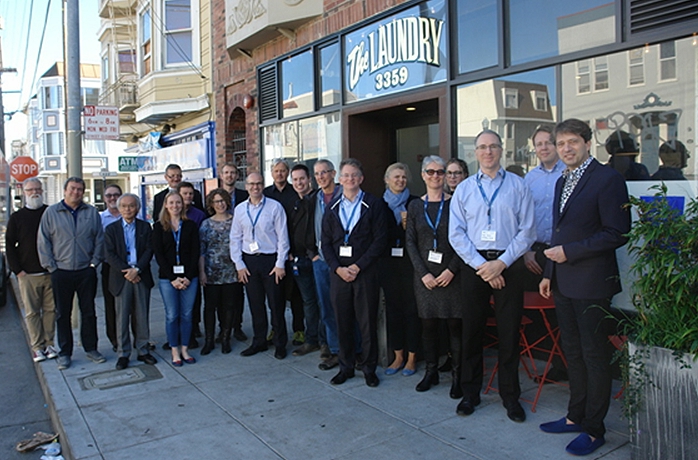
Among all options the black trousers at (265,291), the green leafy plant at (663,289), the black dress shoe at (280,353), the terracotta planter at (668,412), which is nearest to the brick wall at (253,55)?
the black trousers at (265,291)

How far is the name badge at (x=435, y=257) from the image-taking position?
4539 mm

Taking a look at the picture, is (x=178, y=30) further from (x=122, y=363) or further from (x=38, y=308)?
(x=122, y=363)

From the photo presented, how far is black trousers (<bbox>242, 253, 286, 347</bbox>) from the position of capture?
598 centimetres

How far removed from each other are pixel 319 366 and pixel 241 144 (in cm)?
675

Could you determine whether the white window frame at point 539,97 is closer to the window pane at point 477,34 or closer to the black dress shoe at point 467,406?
the window pane at point 477,34

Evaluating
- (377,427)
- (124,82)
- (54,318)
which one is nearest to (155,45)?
(124,82)

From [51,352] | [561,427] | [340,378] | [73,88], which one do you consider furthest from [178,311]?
[73,88]

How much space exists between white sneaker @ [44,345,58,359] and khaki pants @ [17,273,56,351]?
5cm

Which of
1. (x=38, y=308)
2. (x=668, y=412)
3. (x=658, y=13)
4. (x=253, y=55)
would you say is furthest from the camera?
(x=253, y=55)

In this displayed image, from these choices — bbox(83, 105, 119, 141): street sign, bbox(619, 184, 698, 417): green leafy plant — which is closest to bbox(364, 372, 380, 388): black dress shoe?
bbox(619, 184, 698, 417): green leafy plant

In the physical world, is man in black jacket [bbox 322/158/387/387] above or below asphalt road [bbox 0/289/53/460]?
above

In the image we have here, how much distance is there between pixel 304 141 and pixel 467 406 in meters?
5.72

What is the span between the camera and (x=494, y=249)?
4.13 meters

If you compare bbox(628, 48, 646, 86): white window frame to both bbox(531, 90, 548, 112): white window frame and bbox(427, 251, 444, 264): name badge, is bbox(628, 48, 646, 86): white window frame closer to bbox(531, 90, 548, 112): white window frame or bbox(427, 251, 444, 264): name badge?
bbox(531, 90, 548, 112): white window frame
